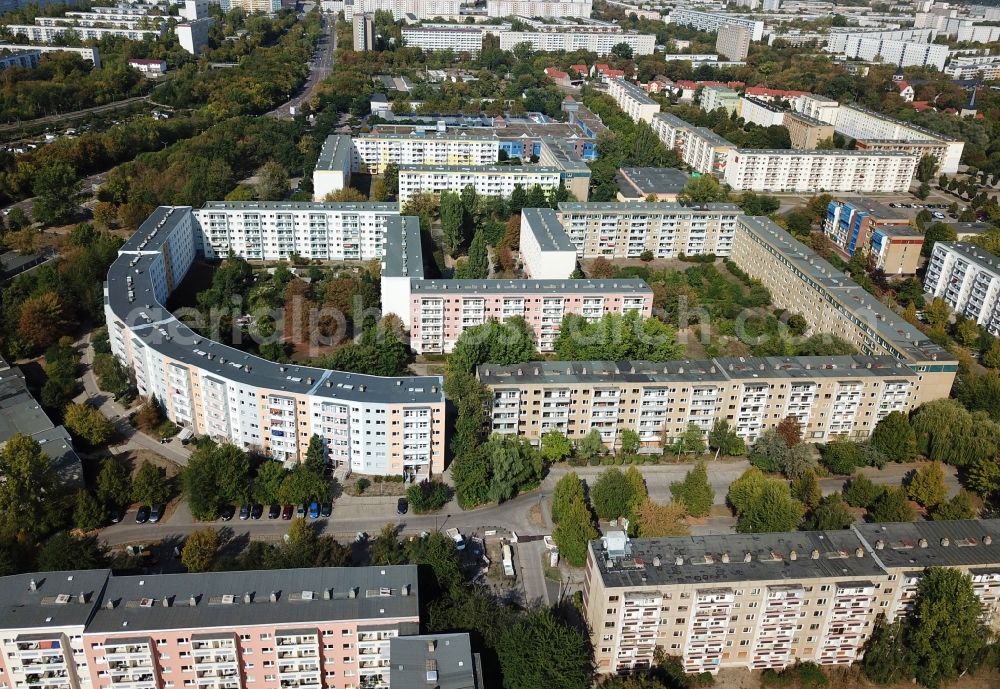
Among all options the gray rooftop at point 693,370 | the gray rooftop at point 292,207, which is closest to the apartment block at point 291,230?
the gray rooftop at point 292,207

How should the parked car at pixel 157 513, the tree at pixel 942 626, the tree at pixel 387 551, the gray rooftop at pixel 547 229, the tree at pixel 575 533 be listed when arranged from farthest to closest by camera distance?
the gray rooftop at pixel 547 229, the parked car at pixel 157 513, the tree at pixel 575 533, the tree at pixel 387 551, the tree at pixel 942 626

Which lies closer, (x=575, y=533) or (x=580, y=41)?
(x=575, y=533)

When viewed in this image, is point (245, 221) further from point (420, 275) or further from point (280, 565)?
point (280, 565)

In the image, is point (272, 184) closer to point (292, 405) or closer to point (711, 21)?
point (292, 405)

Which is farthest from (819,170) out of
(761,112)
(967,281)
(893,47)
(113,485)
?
(893,47)

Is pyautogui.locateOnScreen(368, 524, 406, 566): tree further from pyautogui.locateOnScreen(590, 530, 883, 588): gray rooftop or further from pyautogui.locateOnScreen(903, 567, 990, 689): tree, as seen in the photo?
pyautogui.locateOnScreen(903, 567, 990, 689): tree

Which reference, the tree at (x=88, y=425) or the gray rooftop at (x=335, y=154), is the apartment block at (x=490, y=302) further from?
the gray rooftop at (x=335, y=154)

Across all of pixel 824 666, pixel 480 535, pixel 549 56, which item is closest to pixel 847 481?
pixel 824 666
